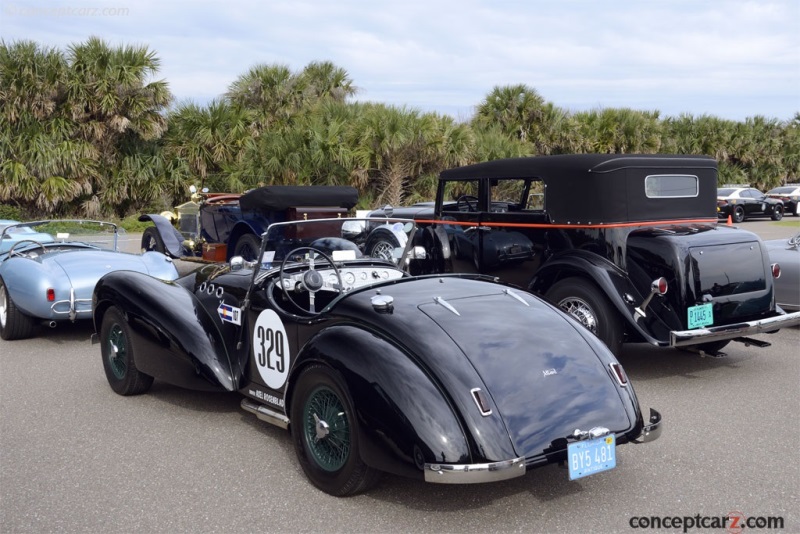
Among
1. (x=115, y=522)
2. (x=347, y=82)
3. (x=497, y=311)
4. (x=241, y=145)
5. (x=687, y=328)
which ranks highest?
(x=347, y=82)

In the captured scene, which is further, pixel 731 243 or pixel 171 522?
pixel 731 243

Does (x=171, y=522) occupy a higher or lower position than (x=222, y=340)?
lower

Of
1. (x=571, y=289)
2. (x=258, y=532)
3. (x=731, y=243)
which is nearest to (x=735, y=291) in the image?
(x=731, y=243)

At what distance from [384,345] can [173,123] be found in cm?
2267

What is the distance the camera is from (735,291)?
21.5 ft

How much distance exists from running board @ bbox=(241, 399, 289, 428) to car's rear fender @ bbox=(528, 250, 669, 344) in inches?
103

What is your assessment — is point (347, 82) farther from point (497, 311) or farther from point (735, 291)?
point (497, 311)

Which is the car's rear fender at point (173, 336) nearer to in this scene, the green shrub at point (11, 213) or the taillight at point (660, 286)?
the taillight at point (660, 286)

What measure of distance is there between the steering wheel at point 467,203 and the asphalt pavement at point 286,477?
121 inches

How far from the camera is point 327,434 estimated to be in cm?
398

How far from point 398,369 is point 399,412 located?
0.81 feet

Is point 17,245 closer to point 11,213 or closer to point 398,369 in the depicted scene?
point 398,369

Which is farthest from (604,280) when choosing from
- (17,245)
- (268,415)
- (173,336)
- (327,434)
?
(17,245)

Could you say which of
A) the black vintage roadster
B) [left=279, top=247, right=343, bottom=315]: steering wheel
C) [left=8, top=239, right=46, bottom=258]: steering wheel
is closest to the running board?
the black vintage roadster
